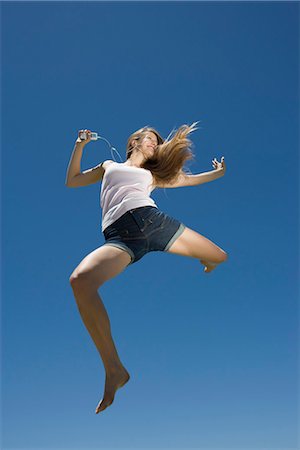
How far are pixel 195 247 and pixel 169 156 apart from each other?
1063mm

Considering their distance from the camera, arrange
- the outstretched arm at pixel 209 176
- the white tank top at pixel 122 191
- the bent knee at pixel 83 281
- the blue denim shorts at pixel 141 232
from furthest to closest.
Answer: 1. the outstretched arm at pixel 209 176
2. the white tank top at pixel 122 191
3. the blue denim shorts at pixel 141 232
4. the bent knee at pixel 83 281

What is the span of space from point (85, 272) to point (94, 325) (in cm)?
53

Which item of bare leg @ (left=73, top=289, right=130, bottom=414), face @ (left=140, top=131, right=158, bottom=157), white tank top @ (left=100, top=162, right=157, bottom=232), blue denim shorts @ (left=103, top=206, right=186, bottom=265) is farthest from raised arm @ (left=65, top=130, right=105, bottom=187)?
bare leg @ (left=73, top=289, right=130, bottom=414)

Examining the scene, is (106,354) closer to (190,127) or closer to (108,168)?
(108,168)

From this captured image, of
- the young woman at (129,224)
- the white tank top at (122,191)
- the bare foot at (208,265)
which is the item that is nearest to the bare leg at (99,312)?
the young woman at (129,224)

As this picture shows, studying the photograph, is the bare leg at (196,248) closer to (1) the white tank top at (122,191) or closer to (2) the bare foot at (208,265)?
(2) the bare foot at (208,265)

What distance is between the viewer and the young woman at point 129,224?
6.60 m

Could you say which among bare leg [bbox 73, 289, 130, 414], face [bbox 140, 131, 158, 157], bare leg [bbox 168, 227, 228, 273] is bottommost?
bare leg [bbox 73, 289, 130, 414]

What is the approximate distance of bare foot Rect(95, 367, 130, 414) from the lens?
6.62m

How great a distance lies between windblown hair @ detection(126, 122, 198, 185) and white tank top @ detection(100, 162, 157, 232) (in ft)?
0.74

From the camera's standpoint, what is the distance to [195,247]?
7.40 m

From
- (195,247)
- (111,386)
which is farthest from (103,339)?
(195,247)

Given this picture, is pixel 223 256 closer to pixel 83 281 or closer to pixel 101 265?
pixel 101 265

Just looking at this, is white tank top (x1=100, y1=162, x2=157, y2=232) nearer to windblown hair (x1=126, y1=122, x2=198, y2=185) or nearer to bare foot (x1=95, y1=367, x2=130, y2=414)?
windblown hair (x1=126, y1=122, x2=198, y2=185)
